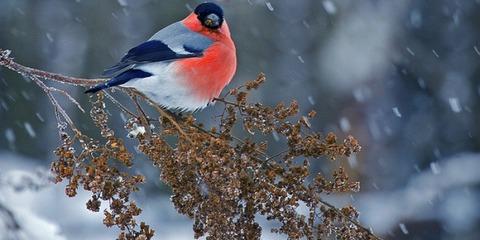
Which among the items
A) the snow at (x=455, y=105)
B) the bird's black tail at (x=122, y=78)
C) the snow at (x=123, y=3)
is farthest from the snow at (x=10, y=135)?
the bird's black tail at (x=122, y=78)

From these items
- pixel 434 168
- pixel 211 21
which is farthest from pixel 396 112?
pixel 211 21

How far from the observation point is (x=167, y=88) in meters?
2.02

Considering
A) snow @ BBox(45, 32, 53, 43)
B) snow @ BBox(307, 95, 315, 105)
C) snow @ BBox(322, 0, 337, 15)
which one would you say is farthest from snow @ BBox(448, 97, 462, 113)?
snow @ BBox(45, 32, 53, 43)

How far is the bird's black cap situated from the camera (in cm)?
218

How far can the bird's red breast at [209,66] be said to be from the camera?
207 cm

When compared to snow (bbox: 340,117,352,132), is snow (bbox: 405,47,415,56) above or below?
above

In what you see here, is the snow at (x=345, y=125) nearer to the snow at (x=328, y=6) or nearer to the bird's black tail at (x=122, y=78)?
the snow at (x=328, y=6)

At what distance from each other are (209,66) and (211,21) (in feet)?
0.49

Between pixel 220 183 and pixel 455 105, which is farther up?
pixel 455 105

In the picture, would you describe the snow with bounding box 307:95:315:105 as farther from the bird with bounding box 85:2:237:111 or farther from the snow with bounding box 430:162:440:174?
the bird with bounding box 85:2:237:111

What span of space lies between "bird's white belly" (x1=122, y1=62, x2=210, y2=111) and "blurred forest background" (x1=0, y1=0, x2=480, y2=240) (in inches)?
213

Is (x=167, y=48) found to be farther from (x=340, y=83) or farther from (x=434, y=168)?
(x=340, y=83)

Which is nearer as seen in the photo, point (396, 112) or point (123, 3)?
point (396, 112)

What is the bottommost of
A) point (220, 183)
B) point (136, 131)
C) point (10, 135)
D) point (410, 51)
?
point (220, 183)
